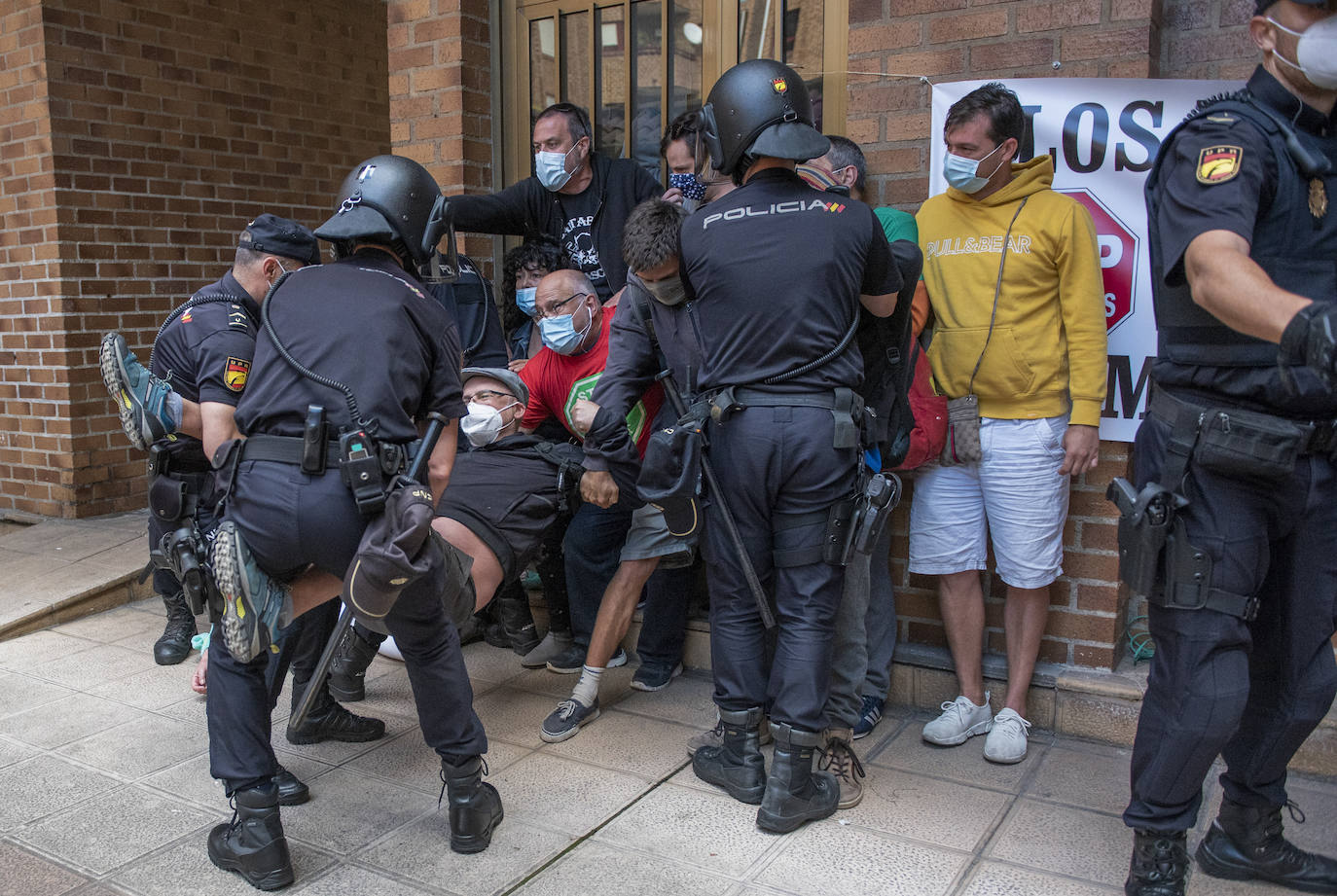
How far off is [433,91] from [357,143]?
3118mm

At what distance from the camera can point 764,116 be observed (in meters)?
3.07

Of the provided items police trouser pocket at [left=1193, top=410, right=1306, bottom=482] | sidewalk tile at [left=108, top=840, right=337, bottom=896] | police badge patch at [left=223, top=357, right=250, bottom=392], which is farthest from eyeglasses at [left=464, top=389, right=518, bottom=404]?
police trouser pocket at [left=1193, top=410, right=1306, bottom=482]

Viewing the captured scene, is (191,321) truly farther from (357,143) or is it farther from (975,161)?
(357,143)

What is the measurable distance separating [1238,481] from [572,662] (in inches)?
103

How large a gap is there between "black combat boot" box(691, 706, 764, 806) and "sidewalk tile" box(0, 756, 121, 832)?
6.29 feet

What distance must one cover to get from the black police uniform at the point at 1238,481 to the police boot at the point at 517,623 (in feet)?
8.51

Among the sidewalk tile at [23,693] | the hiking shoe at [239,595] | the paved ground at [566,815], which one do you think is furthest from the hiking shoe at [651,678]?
the sidewalk tile at [23,693]

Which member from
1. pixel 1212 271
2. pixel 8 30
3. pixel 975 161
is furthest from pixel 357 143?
pixel 1212 271

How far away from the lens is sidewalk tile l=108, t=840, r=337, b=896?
9.25 ft

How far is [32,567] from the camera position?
5453 mm

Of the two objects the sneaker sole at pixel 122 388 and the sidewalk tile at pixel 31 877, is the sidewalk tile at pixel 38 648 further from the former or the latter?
the sneaker sole at pixel 122 388

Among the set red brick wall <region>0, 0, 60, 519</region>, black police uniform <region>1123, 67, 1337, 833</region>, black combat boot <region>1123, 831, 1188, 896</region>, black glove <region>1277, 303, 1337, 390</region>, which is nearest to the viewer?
black glove <region>1277, 303, 1337, 390</region>

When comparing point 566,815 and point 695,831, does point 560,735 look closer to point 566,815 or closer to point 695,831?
point 566,815

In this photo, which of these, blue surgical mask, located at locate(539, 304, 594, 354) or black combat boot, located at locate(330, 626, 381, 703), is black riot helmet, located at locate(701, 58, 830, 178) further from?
black combat boot, located at locate(330, 626, 381, 703)
